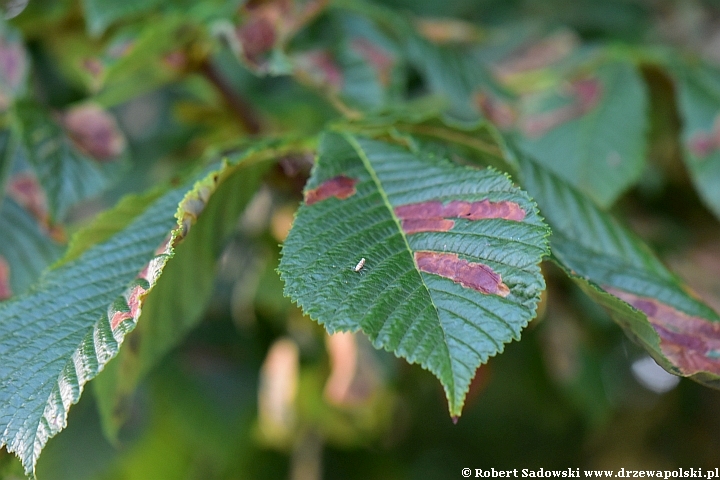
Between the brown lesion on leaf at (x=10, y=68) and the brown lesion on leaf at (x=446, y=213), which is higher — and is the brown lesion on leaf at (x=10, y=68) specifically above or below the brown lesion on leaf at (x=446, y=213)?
above

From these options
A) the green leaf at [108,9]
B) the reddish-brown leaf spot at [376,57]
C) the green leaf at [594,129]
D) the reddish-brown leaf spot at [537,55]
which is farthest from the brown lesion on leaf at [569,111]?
the green leaf at [108,9]

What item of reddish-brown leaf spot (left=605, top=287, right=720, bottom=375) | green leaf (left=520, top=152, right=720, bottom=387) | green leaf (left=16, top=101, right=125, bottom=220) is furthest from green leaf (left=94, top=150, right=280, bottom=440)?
reddish-brown leaf spot (left=605, top=287, right=720, bottom=375)

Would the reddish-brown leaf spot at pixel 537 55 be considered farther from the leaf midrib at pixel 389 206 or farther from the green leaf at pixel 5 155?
the green leaf at pixel 5 155

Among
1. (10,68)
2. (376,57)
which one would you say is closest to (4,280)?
(10,68)

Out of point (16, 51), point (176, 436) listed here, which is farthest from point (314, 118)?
point (176, 436)

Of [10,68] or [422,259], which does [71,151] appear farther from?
[422,259]

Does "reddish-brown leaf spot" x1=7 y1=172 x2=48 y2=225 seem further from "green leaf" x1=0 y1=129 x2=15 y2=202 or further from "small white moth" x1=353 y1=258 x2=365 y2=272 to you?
"small white moth" x1=353 y1=258 x2=365 y2=272

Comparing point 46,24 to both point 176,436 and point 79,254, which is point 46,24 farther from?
point 176,436
